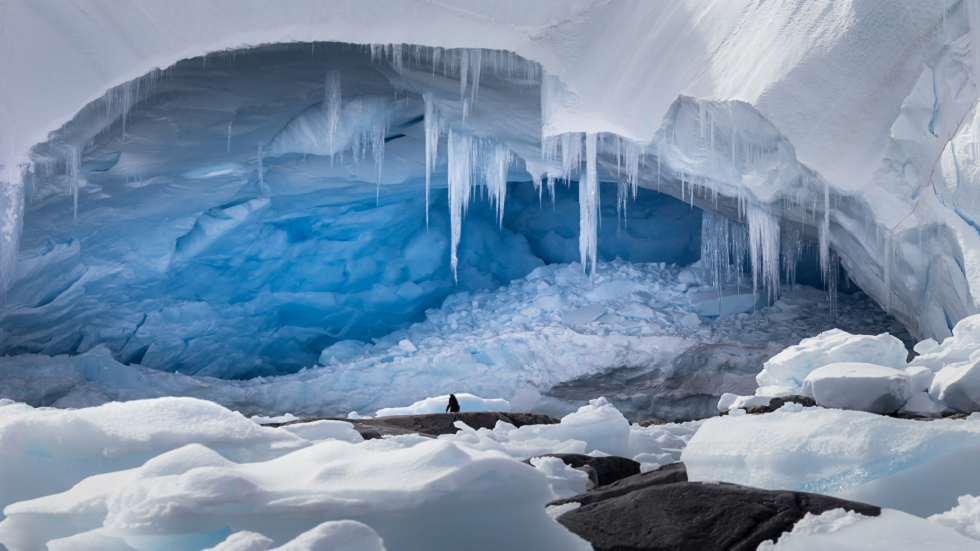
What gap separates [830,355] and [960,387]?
4.84 ft

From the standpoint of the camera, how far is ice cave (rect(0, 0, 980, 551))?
156 centimetres

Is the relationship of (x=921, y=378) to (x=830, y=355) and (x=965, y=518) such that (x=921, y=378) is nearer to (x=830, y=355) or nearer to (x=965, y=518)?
(x=830, y=355)

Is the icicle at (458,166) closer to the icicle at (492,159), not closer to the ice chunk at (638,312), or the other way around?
the icicle at (492,159)

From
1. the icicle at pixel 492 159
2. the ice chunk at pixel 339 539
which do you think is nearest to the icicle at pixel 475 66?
the icicle at pixel 492 159

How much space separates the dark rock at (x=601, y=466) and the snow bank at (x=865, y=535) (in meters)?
0.98

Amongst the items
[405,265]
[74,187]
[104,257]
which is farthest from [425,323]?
[74,187]

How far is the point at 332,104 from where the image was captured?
7.21 meters

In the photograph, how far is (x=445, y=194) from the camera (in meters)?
12.8

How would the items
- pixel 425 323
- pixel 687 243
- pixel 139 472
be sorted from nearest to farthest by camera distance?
1. pixel 139 472
2. pixel 425 323
3. pixel 687 243

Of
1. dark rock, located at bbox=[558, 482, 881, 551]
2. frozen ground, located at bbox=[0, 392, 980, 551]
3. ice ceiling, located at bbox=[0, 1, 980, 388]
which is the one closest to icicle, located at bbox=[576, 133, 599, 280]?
ice ceiling, located at bbox=[0, 1, 980, 388]

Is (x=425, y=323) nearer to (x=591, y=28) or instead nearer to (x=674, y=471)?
(x=591, y=28)

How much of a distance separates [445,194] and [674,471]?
10829mm

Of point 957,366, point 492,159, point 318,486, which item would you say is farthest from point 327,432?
point 492,159

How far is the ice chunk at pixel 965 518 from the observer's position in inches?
56.3
